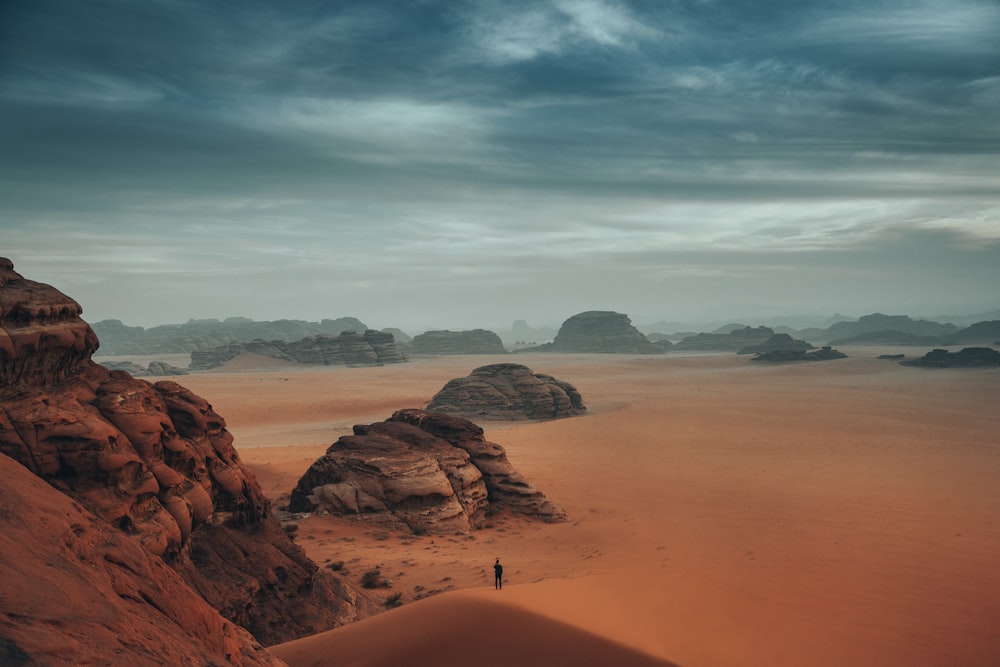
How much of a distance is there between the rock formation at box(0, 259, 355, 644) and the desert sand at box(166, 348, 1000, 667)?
2046 millimetres

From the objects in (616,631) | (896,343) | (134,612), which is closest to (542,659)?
(616,631)

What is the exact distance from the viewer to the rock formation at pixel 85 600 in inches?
171

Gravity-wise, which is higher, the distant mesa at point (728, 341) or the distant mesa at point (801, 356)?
the distant mesa at point (728, 341)

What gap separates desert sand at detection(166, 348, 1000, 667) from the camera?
970cm

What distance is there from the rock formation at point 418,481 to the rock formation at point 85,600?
12.1 meters

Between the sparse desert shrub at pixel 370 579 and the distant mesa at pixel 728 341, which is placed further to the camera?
the distant mesa at pixel 728 341

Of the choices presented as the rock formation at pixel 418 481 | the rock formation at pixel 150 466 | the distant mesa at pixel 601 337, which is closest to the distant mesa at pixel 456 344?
the distant mesa at pixel 601 337

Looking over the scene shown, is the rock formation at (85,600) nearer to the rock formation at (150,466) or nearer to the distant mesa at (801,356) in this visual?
the rock formation at (150,466)

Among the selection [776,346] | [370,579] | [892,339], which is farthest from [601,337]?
[370,579]

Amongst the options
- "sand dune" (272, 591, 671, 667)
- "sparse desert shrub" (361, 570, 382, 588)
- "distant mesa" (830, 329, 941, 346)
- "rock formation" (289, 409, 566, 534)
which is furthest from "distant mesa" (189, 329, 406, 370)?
"distant mesa" (830, 329, 941, 346)

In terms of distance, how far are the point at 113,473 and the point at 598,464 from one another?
24.5 metres

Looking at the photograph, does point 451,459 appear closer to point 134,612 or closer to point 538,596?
point 538,596

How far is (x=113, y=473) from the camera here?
9.36 m

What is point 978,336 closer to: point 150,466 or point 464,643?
point 464,643
